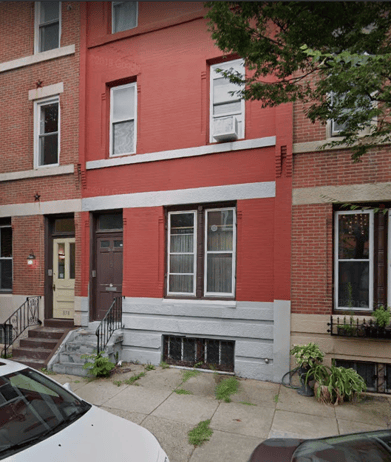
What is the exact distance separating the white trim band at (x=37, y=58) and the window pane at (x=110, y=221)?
4.54 m

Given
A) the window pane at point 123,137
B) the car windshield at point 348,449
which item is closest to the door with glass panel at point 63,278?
the window pane at point 123,137

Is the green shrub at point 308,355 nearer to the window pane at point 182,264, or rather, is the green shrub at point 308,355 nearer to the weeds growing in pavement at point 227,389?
the weeds growing in pavement at point 227,389

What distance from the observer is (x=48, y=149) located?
29.3ft

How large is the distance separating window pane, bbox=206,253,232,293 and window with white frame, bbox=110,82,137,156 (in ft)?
11.4

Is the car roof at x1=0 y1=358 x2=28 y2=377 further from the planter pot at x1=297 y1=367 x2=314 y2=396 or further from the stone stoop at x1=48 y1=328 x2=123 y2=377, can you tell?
the planter pot at x1=297 y1=367 x2=314 y2=396

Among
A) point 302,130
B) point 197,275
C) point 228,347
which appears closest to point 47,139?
point 197,275

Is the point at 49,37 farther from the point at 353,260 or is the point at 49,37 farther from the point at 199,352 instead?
the point at 353,260

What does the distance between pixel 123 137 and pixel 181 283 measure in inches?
162

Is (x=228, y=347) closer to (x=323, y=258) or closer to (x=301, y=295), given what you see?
(x=301, y=295)

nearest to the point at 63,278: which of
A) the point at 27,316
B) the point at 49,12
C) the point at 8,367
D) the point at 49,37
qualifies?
the point at 27,316

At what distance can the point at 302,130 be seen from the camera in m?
6.46

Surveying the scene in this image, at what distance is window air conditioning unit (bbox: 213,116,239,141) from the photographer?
6883 mm

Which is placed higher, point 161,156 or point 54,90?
point 54,90

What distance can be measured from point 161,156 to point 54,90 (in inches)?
152
